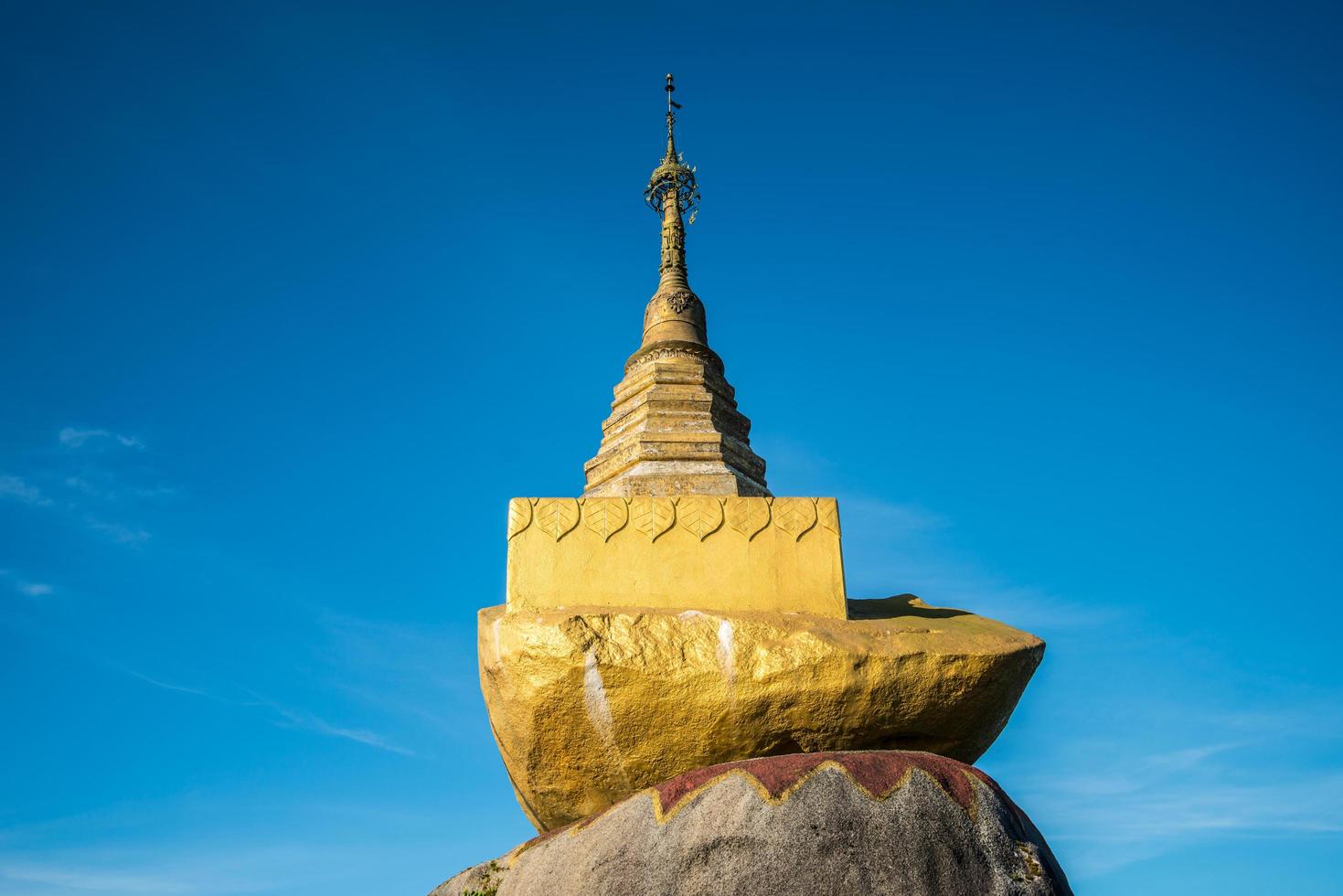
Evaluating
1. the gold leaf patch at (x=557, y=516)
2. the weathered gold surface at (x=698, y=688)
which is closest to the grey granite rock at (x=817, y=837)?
the weathered gold surface at (x=698, y=688)

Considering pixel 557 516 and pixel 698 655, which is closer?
pixel 698 655

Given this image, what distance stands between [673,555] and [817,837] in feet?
7.36

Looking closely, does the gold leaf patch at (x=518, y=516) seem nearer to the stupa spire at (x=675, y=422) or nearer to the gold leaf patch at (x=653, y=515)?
the gold leaf patch at (x=653, y=515)

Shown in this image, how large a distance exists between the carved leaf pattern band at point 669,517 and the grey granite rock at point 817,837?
1.72 meters

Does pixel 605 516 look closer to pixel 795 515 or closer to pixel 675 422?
pixel 795 515

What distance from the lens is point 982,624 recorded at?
304 inches

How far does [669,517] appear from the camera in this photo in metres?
7.32

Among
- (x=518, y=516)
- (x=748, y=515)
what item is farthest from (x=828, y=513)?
(x=518, y=516)

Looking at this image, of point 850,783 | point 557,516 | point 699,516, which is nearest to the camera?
point 850,783

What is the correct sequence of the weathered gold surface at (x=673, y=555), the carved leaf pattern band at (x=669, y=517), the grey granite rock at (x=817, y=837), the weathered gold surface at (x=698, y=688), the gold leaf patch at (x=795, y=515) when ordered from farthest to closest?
the gold leaf patch at (x=795, y=515) → the carved leaf pattern band at (x=669, y=517) → the weathered gold surface at (x=673, y=555) → the weathered gold surface at (x=698, y=688) → the grey granite rock at (x=817, y=837)

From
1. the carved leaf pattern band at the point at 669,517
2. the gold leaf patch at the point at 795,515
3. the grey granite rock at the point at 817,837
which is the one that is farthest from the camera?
the gold leaf patch at the point at 795,515

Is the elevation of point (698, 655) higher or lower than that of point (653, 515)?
lower

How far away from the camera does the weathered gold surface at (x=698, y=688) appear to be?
6562 mm

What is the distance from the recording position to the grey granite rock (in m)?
5.62
